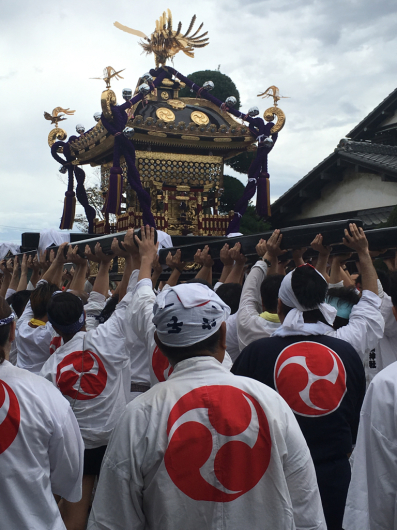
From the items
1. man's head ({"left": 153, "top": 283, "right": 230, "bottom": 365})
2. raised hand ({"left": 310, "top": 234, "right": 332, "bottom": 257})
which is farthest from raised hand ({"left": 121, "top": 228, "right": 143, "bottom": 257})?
man's head ({"left": 153, "top": 283, "right": 230, "bottom": 365})

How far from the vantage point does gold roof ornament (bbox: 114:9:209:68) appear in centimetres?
1050

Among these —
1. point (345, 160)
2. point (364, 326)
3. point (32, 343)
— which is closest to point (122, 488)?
point (364, 326)

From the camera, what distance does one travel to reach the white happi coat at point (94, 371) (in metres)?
2.96

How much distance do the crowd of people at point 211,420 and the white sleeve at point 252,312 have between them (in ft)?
0.03

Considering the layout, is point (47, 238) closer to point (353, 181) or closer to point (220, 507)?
point (220, 507)

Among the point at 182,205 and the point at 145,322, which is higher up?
the point at 182,205

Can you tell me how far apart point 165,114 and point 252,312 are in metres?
8.23

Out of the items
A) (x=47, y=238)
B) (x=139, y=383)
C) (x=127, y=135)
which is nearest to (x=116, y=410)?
(x=139, y=383)

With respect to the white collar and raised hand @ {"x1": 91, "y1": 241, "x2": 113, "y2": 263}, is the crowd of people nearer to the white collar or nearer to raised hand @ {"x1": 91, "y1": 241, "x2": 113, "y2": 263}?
the white collar

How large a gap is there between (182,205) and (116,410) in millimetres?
8126

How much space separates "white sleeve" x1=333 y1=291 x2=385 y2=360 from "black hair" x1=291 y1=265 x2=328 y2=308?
0.94ft

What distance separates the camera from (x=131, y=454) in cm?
144

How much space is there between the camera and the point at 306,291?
7.41 ft

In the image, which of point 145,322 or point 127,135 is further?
point 127,135
